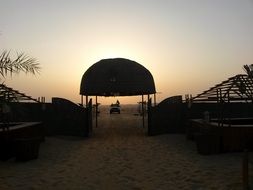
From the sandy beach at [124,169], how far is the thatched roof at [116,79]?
9455 millimetres

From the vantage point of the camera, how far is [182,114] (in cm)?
2544

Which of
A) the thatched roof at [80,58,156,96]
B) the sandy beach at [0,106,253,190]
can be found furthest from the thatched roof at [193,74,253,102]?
the thatched roof at [80,58,156,96]

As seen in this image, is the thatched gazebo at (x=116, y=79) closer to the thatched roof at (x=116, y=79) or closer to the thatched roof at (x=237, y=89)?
the thatched roof at (x=116, y=79)

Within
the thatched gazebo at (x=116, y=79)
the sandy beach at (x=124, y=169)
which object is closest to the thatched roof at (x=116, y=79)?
the thatched gazebo at (x=116, y=79)

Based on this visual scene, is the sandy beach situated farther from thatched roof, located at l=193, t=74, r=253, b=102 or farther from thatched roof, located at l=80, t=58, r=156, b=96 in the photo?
thatched roof, located at l=80, t=58, r=156, b=96

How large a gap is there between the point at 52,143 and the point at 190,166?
8.80 m

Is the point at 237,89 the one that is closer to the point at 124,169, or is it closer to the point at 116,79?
the point at 124,169

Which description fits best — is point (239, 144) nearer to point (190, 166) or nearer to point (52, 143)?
point (190, 166)

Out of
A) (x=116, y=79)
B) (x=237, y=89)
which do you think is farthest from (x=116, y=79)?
(x=237, y=89)

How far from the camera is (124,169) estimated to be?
45.1 ft

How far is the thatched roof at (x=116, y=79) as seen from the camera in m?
29.1

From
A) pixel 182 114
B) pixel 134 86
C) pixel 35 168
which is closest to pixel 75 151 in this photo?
pixel 35 168

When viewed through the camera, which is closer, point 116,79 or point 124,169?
point 124,169

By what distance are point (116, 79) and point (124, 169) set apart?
16.0m
